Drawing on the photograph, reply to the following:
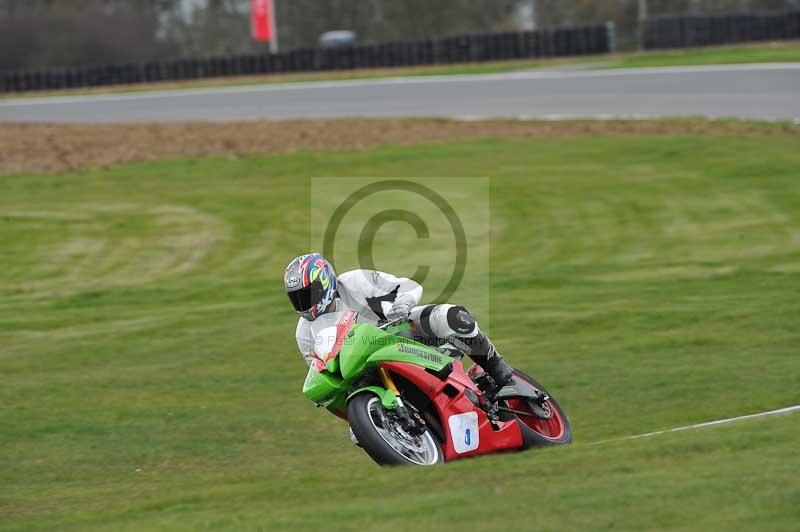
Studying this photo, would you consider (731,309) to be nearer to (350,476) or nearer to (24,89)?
(350,476)

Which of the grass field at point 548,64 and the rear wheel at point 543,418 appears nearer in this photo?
the rear wheel at point 543,418

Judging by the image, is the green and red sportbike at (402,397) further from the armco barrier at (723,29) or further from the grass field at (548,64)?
the armco barrier at (723,29)

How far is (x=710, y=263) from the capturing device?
15188mm

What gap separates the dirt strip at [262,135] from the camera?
2452 centimetres

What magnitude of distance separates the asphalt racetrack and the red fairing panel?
1867 centimetres

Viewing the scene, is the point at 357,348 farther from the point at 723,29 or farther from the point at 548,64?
the point at 723,29

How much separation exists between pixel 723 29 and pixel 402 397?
117 ft

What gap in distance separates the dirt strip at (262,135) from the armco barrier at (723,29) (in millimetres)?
16064

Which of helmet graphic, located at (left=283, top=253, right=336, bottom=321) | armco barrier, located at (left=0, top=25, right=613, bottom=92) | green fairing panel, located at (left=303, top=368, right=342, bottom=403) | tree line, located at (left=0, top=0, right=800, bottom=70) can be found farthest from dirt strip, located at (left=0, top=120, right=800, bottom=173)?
tree line, located at (left=0, top=0, right=800, bottom=70)

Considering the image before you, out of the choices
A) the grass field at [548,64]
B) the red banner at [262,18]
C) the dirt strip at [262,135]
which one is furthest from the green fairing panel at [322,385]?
the red banner at [262,18]

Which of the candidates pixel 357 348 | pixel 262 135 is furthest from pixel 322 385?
pixel 262 135

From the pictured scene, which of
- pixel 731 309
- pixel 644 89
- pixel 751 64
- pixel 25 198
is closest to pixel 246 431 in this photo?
pixel 731 309

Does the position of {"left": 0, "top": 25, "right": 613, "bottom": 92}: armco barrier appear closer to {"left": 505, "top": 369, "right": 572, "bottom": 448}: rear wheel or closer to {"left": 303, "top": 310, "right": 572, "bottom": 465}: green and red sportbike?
{"left": 505, "top": 369, "right": 572, "bottom": 448}: rear wheel

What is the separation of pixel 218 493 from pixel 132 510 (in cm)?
55
